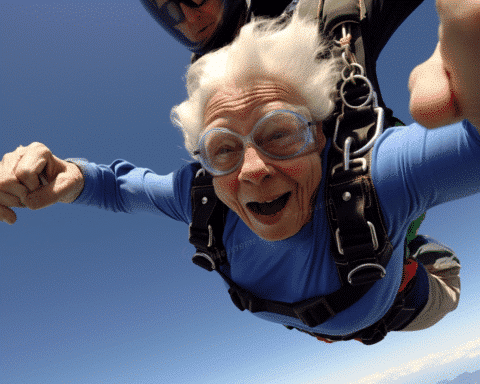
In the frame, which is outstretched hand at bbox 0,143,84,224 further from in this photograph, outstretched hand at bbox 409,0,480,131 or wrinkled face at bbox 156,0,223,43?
outstretched hand at bbox 409,0,480,131

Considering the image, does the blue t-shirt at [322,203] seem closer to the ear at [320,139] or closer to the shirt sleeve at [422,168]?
the shirt sleeve at [422,168]

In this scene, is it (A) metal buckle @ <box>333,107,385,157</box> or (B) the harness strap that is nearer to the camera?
(A) metal buckle @ <box>333,107,385,157</box>

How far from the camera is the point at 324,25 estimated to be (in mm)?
1353

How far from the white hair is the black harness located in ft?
0.28

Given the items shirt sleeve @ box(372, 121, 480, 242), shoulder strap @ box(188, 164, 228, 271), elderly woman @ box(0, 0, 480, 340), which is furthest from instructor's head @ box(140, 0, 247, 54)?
shirt sleeve @ box(372, 121, 480, 242)

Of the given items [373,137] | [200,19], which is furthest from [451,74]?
[200,19]

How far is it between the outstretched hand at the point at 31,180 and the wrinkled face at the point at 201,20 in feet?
3.18

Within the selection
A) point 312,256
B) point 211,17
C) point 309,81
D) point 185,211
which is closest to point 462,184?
point 312,256

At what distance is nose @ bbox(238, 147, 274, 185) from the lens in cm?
106

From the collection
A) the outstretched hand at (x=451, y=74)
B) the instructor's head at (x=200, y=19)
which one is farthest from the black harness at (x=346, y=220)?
the instructor's head at (x=200, y=19)

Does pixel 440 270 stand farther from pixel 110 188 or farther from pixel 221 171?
pixel 110 188

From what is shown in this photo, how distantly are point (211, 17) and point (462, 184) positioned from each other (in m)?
1.46

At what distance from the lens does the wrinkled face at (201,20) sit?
160 centimetres

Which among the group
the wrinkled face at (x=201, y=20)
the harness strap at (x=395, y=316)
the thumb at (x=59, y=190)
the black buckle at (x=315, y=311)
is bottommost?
the harness strap at (x=395, y=316)
